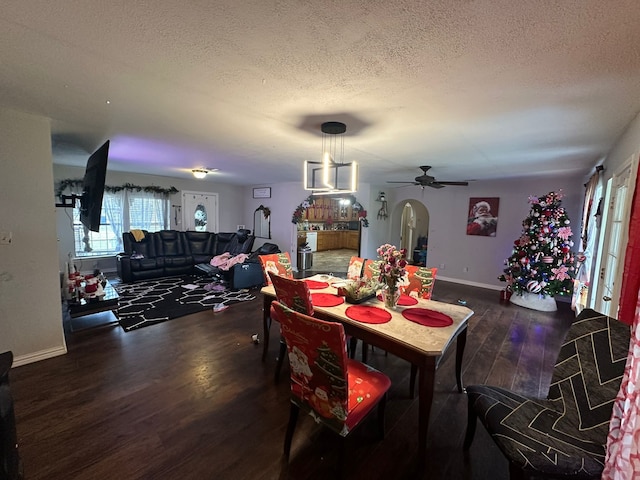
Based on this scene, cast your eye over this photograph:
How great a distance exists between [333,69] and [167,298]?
446 centimetres

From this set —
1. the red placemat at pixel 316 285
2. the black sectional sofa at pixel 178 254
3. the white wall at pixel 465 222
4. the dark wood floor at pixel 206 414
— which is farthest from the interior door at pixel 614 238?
the black sectional sofa at pixel 178 254

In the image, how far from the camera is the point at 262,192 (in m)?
7.89

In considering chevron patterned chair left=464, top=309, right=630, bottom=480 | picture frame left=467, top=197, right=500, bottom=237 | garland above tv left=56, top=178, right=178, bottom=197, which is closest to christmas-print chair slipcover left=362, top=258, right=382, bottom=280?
chevron patterned chair left=464, top=309, right=630, bottom=480

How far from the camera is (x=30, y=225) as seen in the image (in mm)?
2541

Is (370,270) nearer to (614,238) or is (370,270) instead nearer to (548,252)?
(614,238)

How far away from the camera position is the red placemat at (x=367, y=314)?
6.29 feet

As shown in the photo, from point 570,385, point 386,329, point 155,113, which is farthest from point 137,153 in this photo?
point 570,385

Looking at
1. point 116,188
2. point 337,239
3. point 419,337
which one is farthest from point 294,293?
point 337,239

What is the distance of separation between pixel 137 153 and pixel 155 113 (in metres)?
2.23

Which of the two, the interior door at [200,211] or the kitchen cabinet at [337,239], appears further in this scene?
the kitchen cabinet at [337,239]

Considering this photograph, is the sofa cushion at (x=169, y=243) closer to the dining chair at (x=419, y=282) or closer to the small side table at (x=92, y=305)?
the small side table at (x=92, y=305)

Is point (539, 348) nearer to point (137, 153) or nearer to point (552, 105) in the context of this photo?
point (552, 105)

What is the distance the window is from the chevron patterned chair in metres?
7.47

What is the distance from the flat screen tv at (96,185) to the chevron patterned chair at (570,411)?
356 centimetres
